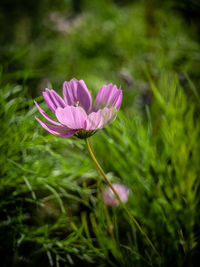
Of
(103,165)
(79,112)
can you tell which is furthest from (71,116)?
(103,165)

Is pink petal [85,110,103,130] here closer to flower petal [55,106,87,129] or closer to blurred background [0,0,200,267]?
flower petal [55,106,87,129]

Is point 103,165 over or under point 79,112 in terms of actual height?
under

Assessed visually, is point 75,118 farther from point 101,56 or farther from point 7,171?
point 101,56

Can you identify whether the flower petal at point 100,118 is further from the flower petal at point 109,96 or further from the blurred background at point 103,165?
the blurred background at point 103,165

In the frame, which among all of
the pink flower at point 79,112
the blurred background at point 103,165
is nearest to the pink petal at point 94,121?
the pink flower at point 79,112

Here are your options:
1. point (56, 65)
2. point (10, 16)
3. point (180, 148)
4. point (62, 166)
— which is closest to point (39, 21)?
point (10, 16)

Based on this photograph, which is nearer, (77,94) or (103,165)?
(77,94)

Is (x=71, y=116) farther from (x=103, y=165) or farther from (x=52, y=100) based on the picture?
(x=103, y=165)

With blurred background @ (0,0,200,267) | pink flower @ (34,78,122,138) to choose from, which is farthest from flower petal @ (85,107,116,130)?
blurred background @ (0,0,200,267)
